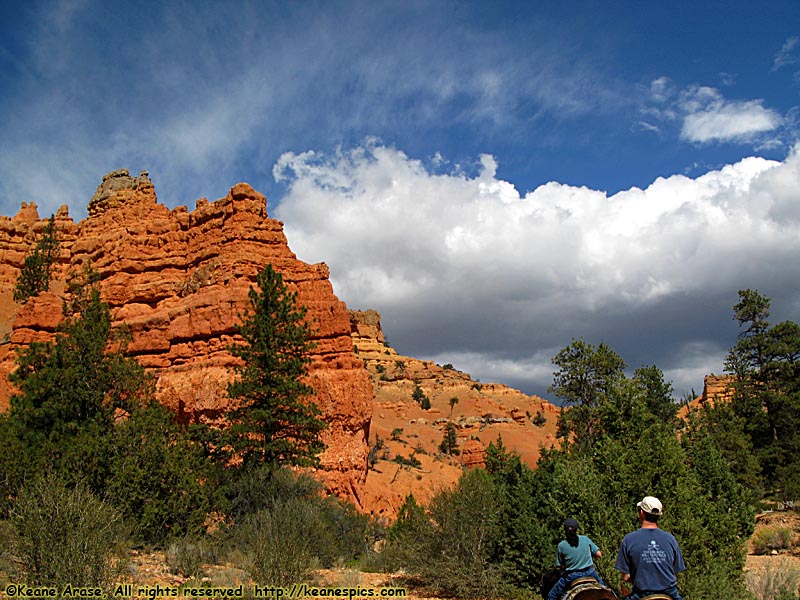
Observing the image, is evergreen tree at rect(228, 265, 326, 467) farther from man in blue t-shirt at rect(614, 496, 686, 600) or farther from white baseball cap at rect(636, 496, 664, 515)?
white baseball cap at rect(636, 496, 664, 515)

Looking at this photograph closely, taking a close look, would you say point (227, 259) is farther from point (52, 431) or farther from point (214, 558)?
point (214, 558)

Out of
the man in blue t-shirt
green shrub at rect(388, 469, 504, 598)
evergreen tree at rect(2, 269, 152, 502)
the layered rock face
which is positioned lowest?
green shrub at rect(388, 469, 504, 598)

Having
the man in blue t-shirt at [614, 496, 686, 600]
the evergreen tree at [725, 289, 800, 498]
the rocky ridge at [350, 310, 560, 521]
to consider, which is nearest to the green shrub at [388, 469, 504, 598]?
the man in blue t-shirt at [614, 496, 686, 600]

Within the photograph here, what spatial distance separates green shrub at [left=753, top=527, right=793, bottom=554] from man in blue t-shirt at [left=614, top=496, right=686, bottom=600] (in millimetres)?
17716

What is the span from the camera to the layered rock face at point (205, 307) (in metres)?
25.5

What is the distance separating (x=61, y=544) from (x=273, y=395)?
1210cm

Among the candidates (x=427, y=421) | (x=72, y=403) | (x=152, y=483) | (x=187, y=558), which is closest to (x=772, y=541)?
(x=187, y=558)

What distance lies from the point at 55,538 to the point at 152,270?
26546mm

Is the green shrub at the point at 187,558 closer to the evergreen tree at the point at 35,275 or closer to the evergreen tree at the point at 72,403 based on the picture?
the evergreen tree at the point at 72,403

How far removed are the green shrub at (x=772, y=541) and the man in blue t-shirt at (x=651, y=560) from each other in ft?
58.1

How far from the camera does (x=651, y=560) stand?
18.3ft

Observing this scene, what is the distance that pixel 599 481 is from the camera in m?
9.25

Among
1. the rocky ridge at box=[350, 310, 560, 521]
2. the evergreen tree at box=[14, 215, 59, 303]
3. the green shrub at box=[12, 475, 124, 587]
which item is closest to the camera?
the green shrub at box=[12, 475, 124, 587]

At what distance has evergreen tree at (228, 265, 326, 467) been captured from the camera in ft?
64.5
